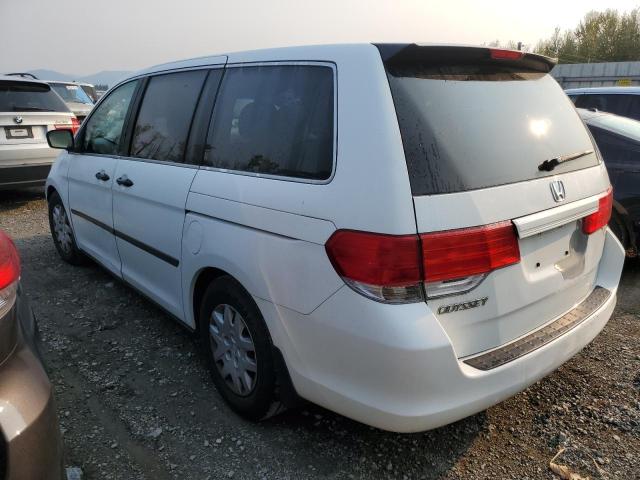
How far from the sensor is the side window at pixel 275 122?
6.71 feet

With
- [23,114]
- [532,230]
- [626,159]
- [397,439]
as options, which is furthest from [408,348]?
[23,114]

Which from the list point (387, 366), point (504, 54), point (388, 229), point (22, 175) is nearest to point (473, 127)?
point (504, 54)

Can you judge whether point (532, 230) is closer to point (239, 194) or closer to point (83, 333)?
point (239, 194)

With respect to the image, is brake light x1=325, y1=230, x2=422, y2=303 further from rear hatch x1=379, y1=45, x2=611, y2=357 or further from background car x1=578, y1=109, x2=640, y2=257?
background car x1=578, y1=109, x2=640, y2=257

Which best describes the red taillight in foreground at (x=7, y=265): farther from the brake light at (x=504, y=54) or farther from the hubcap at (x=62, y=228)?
the hubcap at (x=62, y=228)

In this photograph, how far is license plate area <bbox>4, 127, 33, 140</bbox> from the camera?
22.7 ft

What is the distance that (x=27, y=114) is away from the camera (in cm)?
707

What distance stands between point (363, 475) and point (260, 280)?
978 mm

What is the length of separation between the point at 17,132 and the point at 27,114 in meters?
0.30

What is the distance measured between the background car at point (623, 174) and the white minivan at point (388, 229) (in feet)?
5.67

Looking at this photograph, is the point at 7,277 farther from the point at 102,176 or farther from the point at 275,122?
the point at 102,176

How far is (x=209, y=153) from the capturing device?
2623 millimetres

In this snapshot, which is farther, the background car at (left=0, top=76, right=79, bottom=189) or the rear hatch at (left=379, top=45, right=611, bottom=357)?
the background car at (left=0, top=76, right=79, bottom=189)

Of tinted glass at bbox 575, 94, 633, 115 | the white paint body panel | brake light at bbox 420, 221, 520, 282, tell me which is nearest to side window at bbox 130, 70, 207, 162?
the white paint body panel
